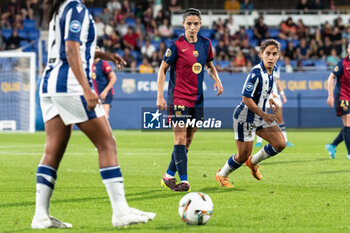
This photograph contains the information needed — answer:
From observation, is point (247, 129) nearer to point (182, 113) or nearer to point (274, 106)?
point (274, 106)

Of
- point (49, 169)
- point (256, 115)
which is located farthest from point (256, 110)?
point (49, 169)

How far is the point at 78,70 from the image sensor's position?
4945 millimetres

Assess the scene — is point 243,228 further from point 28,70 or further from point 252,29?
point 252,29

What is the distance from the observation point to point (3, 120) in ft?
74.3

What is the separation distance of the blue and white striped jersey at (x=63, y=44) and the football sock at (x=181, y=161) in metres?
2.93

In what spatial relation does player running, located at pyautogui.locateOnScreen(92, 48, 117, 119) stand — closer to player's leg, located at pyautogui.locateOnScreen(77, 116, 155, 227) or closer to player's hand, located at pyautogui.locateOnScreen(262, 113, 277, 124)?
player's hand, located at pyautogui.locateOnScreen(262, 113, 277, 124)

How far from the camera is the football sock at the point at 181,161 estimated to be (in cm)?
787

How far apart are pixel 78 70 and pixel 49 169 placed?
0.94m

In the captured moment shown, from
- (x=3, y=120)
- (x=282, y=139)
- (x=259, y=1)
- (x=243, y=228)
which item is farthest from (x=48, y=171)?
(x=259, y=1)

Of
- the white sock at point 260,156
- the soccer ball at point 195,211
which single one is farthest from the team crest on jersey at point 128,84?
the soccer ball at point 195,211

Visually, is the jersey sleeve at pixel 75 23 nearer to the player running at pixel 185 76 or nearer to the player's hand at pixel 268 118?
the player running at pixel 185 76

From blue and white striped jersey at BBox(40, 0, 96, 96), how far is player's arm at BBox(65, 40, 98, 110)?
2.8 inches

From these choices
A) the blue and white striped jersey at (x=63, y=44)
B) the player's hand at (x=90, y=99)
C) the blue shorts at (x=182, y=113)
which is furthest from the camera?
the blue shorts at (x=182, y=113)

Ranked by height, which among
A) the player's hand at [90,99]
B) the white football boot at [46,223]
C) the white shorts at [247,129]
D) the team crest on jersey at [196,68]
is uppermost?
the player's hand at [90,99]
